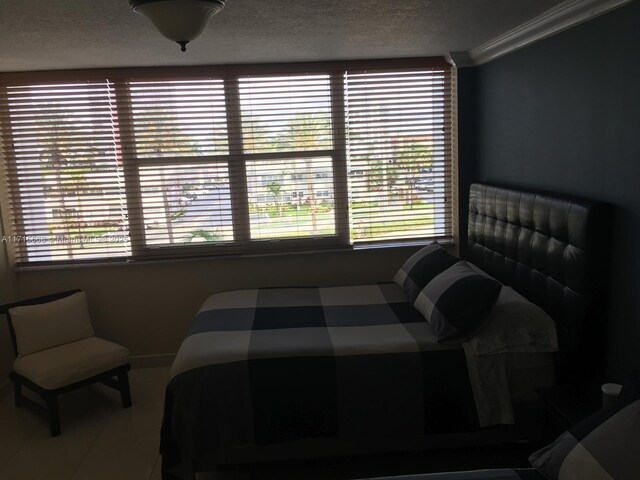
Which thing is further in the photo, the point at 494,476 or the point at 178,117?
the point at 178,117

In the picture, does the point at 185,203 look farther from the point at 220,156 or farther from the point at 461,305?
the point at 461,305

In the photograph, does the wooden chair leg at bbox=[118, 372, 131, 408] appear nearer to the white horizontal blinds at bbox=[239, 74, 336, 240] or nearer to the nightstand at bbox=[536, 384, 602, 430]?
the white horizontal blinds at bbox=[239, 74, 336, 240]

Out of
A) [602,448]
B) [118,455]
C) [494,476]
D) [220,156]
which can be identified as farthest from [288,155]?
[602,448]

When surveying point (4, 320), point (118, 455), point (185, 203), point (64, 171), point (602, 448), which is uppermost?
point (64, 171)

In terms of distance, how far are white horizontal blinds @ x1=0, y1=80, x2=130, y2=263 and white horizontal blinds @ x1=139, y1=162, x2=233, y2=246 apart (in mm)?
211

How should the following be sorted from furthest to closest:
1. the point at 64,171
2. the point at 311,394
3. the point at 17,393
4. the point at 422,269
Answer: the point at 64,171, the point at 17,393, the point at 422,269, the point at 311,394

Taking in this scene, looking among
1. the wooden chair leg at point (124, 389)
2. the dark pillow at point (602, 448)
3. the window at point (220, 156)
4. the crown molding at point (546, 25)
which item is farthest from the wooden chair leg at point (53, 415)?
the crown molding at point (546, 25)

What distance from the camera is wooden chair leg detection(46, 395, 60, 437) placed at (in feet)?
Result: 10.2

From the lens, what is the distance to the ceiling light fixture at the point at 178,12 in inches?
64.5

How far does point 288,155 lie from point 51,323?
2037mm

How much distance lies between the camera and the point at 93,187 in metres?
3.91

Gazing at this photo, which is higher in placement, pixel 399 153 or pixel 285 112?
pixel 285 112

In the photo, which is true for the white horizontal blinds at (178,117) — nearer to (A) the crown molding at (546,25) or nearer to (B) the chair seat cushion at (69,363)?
(B) the chair seat cushion at (69,363)

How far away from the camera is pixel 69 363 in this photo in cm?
321
